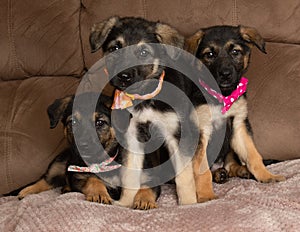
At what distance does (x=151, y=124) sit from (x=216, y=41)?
552 mm

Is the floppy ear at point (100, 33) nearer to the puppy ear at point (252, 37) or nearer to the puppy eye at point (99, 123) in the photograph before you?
the puppy eye at point (99, 123)

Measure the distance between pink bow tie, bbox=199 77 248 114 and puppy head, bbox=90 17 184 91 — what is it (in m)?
0.26

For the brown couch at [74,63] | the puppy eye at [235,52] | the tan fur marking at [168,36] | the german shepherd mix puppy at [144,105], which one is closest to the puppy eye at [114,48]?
the german shepherd mix puppy at [144,105]

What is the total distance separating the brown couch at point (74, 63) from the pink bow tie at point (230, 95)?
314 mm

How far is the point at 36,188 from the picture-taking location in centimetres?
305

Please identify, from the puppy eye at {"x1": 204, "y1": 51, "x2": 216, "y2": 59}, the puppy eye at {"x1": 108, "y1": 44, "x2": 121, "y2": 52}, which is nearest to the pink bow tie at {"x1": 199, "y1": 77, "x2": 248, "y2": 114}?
the puppy eye at {"x1": 204, "y1": 51, "x2": 216, "y2": 59}

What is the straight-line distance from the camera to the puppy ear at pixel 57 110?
9.42 feet

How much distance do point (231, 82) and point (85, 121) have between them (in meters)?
0.76

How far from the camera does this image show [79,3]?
3.62 meters

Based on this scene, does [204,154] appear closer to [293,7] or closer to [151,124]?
[151,124]

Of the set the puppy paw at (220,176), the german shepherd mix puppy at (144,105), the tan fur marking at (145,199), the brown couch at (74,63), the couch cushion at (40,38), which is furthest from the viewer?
the couch cushion at (40,38)

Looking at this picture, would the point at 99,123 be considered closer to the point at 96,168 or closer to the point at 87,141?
the point at 87,141

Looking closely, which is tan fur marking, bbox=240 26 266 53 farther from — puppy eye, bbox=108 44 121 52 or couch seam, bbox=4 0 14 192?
couch seam, bbox=4 0 14 192

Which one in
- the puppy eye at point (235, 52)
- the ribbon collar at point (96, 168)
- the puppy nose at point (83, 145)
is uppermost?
the puppy eye at point (235, 52)
